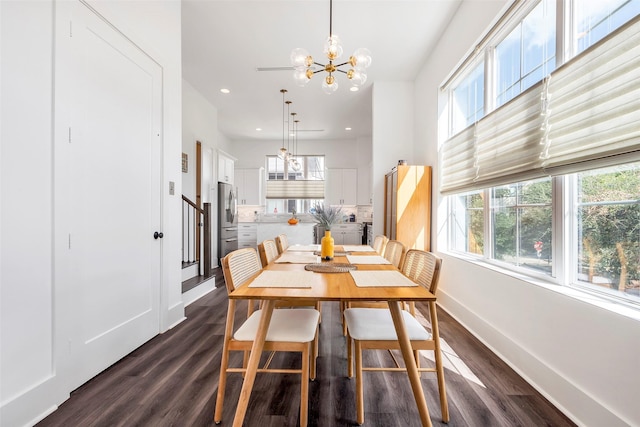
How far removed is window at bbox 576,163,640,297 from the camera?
137 cm

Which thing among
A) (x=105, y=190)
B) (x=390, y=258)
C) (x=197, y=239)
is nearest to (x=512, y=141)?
(x=390, y=258)

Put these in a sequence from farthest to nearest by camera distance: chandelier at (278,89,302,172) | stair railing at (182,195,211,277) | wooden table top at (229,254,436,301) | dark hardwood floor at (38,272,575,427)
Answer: chandelier at (278,89,302,172) → stair railing at (182,195,211,277) → dark hardwood floor at (38,272,575,427) → wooden table top at (229,254,436,301)

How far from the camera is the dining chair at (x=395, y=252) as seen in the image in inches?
86.6

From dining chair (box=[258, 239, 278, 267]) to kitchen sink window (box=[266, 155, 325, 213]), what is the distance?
544 centimetres

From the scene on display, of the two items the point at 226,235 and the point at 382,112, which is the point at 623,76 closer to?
the point at 382,112

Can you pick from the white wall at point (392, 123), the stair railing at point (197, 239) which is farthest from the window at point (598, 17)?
the stair railing at point (197, 239)

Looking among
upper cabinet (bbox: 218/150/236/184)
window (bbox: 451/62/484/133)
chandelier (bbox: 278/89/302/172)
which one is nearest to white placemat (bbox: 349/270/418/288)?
window (bbox: 451/62/484/133)

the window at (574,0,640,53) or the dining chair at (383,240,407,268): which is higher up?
the window at (574,0,640,53)

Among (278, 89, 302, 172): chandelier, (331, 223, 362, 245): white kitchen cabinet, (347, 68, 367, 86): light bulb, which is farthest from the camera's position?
(331, 223, 362, 245): white kitchen cabinet

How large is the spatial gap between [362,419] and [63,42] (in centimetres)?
272

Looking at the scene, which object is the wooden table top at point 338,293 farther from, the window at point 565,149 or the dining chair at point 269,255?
the window at point 565,149

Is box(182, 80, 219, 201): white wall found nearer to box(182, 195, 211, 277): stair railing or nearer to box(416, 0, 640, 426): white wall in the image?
box(182, 195, 211, 277): stair railing

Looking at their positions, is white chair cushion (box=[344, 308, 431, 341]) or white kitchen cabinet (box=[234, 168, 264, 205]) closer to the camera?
white chair cushion (box=[344, 308, 431, 341])

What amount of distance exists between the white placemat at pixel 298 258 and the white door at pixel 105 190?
1202mm
